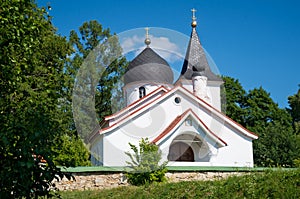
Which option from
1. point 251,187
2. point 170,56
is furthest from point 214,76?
point 251,187

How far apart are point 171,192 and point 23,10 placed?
5.38 meters

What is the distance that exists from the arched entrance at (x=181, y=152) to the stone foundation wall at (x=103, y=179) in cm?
723

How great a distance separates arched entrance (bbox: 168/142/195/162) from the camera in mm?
21992

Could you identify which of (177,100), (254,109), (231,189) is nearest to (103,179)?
(231,189)

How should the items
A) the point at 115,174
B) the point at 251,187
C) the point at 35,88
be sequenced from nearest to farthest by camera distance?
the point at 251,187 < the point at 115,174 < the point at 35,88

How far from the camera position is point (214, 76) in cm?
2862

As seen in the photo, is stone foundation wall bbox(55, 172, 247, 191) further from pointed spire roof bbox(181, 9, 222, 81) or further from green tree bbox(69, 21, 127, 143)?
pointed spire roof bbox(181, 9, 222, 81)

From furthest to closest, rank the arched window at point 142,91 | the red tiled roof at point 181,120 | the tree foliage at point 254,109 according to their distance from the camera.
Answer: the tree foliage at point 254,109
the arched window at point 142,91
the red tiled roof at point 181,120

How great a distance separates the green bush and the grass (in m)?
1.59

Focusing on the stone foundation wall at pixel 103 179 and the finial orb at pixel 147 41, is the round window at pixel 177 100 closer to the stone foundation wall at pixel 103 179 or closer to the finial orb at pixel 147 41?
the stone foundation wall at pixel 103 179

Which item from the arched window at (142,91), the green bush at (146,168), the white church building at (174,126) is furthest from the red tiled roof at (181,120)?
the green bush at (146,168)

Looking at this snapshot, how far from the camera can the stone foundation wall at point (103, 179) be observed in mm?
13992

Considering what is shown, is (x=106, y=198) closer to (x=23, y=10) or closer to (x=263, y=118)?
(x=23, y=10)

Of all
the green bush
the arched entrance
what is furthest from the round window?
the green bush
